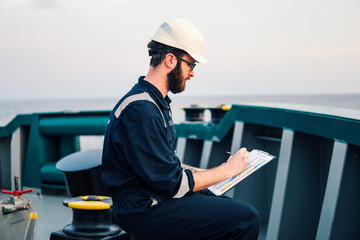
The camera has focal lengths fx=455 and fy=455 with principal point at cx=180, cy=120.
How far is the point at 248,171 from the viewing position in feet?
7.64

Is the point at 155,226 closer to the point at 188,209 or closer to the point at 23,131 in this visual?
the point at 188,209

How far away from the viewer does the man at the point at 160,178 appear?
2088mm

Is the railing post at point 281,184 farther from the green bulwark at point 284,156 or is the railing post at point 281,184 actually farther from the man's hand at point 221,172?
the man's hand at point 221,172

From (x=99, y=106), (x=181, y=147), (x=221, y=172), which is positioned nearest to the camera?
(x=221, y=172)

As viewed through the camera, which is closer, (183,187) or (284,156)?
(183,187)

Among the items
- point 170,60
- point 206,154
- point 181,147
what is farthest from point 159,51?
point 181,147

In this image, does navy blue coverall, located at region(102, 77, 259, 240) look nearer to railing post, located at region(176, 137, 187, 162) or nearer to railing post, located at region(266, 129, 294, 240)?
railing post, located at region(266, 129, 294, 240)

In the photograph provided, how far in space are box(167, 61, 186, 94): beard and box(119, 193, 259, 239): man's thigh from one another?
56 cm

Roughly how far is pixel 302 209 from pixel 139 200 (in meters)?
1.60

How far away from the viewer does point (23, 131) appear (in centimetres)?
667

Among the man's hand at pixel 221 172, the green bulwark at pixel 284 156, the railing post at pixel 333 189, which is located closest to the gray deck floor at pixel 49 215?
the green bulwark at pixel 284 156

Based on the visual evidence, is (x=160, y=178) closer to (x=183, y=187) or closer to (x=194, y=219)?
(x=183, y=187)

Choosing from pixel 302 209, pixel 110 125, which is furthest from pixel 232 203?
pixel 302 209

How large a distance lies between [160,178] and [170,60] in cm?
61
